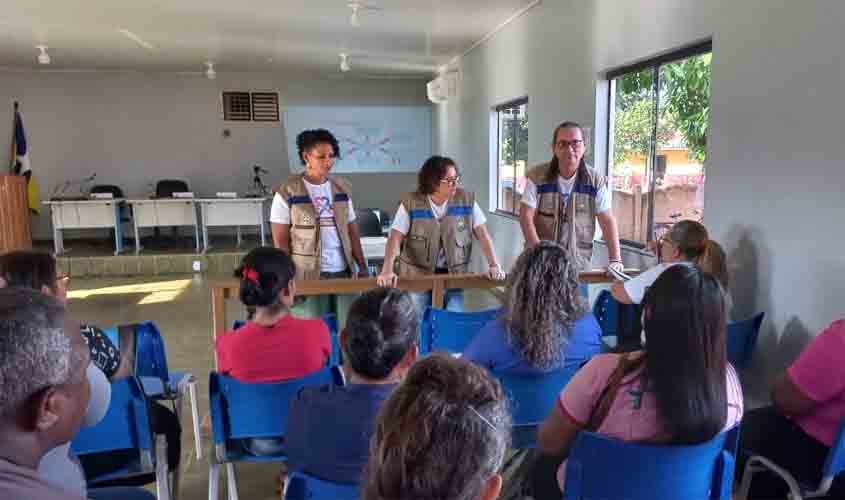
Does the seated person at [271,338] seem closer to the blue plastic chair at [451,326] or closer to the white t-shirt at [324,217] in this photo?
the blue plastic chair at [451,326]

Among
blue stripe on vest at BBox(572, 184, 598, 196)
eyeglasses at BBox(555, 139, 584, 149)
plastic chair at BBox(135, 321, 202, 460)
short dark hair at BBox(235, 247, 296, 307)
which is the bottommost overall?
plastic chair at BBox(135, 321, 202, 460)

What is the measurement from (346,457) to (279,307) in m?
0.81

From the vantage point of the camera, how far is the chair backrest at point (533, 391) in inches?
69.8

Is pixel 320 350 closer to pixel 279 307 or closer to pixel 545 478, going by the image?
pixel 279 307

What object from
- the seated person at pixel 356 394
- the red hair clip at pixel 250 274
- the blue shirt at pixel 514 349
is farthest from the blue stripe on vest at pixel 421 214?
the seated person at pixel 356 394

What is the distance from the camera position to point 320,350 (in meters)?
1.94

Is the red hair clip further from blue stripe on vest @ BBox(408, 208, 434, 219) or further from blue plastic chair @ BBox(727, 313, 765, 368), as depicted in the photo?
blue plastic chair @ BBox(727, 313, 765, 368)

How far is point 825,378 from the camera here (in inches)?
62.9

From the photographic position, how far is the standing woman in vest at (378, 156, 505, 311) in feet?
9.74

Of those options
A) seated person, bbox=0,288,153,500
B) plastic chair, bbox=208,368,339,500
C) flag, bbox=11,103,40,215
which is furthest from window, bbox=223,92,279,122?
seated person, bbox=0,288,153,500

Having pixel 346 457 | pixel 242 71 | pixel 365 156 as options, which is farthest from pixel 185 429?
pixel 242 71

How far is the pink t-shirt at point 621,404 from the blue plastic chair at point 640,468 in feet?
0.19

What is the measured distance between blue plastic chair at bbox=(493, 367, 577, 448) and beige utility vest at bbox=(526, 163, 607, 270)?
51.1 inches

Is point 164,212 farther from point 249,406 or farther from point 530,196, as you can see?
point 249,406
